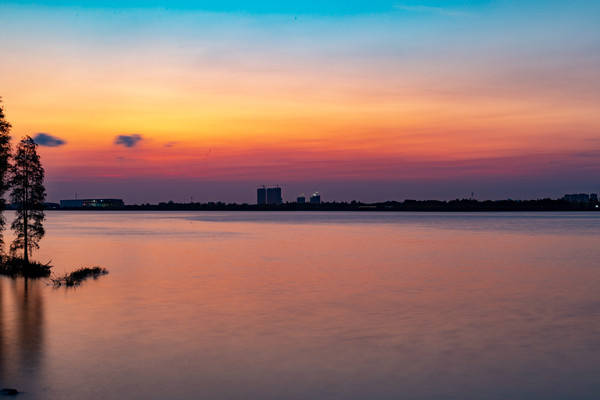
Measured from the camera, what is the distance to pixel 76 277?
41031 mm

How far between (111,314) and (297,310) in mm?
10114

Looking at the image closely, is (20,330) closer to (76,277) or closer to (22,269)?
(76,277)

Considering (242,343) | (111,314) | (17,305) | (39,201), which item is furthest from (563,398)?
(39,201)

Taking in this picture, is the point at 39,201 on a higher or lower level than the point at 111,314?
→ higher

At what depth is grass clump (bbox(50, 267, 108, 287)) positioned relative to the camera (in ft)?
126

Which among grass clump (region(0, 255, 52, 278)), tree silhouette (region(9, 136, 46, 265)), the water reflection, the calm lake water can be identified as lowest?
the calm lake water

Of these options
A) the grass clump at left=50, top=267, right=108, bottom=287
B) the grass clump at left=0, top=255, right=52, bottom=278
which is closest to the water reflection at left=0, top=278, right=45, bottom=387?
the grass clump at left=50, top=267, right=108, bottom=287

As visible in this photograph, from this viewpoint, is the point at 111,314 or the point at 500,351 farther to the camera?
the point at 111,314

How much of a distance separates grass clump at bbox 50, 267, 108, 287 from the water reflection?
133 cm

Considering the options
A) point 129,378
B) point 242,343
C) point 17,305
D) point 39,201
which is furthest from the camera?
point 39,201

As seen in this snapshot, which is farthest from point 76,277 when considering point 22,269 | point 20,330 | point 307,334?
point 307,334

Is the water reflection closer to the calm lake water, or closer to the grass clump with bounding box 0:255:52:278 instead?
the calm lake water

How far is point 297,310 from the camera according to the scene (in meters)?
30.6

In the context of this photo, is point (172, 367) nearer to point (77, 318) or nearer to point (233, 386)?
point (233, 386)
